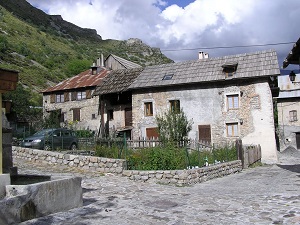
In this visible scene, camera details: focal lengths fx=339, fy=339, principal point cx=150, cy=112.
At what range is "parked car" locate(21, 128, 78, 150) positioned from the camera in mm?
18594

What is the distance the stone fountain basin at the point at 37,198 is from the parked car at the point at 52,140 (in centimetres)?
1141

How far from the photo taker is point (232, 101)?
26.0 meters

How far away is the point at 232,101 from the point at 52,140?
14.0 meters

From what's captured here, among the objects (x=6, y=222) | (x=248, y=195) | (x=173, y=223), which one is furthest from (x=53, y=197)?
(x=248, y=195)

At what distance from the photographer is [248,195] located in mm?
9352

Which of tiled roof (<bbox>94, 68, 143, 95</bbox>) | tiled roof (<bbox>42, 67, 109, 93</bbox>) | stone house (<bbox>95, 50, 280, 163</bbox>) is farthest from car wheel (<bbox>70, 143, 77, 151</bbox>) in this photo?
tiled roof (<bbox>42, 67, 109, 93</bbox>)

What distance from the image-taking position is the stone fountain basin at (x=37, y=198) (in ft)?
18.4

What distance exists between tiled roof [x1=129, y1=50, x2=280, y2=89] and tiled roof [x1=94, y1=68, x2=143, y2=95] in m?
1.03

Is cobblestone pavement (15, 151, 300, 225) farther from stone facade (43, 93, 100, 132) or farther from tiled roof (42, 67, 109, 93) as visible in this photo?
tiled roof (42, 67, 109, 93)

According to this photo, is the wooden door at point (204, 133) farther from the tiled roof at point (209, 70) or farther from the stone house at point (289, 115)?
the stone house at point (289, 115)

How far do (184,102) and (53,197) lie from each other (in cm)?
2140

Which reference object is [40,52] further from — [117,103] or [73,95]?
[117,103]

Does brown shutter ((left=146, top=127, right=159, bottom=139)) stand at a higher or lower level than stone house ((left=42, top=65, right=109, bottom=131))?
lower

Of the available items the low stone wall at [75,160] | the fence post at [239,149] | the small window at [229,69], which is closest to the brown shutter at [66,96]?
the small window at [229,69]
